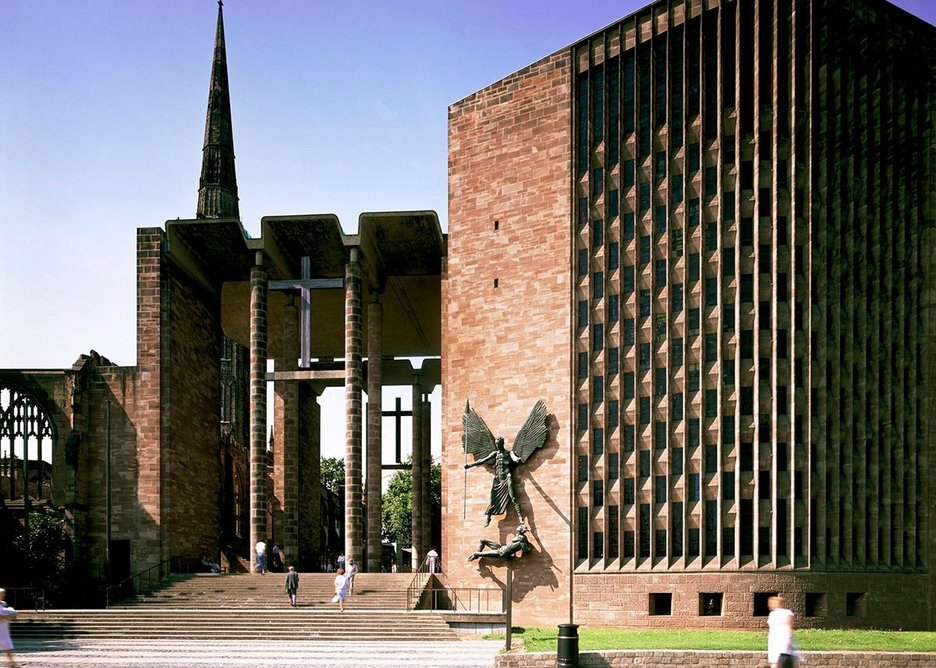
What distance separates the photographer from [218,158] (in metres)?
85.6

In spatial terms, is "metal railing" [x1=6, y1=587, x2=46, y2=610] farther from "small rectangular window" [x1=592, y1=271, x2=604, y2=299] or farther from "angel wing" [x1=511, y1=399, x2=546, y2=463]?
"small rectangular window" [x1=592, y1=271, x2=604, y2=299]

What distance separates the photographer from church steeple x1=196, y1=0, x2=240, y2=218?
84375 millimetres

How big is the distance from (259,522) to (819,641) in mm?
23997

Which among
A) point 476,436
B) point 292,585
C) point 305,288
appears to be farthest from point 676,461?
point 305,288

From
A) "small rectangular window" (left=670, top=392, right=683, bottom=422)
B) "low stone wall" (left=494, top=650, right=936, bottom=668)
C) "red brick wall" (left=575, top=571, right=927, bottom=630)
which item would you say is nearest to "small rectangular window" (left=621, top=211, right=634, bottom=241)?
"small rectangular window" (left=670, top=392, right=683, bottom=422)

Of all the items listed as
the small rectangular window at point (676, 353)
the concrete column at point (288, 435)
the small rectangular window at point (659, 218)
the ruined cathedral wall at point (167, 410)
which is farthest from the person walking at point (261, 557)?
the small rectangular window at point (659, 218)

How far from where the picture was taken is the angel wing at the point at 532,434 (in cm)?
3653

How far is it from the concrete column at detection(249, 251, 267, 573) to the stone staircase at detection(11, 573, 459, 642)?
4821 millimetres

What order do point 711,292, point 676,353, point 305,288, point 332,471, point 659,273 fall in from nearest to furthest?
point 711,292 < point 676,353 < point 659,273 < point 305,288 < point 332,471

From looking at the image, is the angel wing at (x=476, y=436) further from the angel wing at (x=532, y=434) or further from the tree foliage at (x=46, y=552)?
the tree foliage at (x=46, y=552)

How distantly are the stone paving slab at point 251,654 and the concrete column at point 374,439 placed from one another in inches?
538

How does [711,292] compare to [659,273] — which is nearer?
[711,292]

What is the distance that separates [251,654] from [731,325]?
58.5 ft

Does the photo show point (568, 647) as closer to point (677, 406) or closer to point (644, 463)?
point (644, 463)
